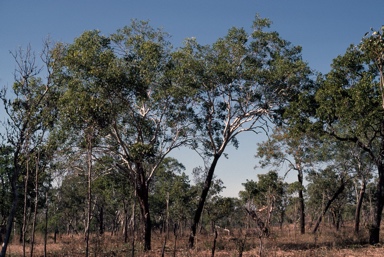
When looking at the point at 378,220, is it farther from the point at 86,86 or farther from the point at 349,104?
the point at 86,86

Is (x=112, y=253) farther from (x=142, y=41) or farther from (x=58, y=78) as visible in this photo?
(x=142, y=41)

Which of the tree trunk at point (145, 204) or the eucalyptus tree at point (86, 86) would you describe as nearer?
the eucalyptus tree at point (86, 86)

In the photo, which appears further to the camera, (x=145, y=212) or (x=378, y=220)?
(x=145, y=212)

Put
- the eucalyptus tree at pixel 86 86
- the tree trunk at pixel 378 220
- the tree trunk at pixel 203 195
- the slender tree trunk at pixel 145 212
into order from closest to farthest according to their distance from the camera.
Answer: the eucalyptus tree at pixel 86 86
the tree trunk at pixel 378 220
the tree trunk at pixel 203 195
the slender tree trunk at pixel 145 212

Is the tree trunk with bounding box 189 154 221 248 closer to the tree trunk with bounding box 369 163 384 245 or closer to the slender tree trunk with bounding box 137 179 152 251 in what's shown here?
the slender tree trunk with bounding box 137 179 152 251

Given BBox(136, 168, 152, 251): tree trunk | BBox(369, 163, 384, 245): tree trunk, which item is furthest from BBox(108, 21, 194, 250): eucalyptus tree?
BBox(369, 163, 384, 245): tree trunk

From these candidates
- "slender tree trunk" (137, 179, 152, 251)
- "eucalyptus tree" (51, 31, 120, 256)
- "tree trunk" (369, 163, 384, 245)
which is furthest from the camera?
"slender tree trunk" (137, 179, 152, 251)

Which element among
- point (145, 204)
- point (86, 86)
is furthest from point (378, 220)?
point (86, 86)

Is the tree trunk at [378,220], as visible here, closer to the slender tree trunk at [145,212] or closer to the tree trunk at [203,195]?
the tree trunk at [203,195]

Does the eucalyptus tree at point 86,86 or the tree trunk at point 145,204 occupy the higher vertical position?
the eucalyptus tree at point 86,86

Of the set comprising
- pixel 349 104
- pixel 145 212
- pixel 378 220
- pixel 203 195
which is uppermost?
pixel 349 104

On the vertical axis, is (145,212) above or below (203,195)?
below

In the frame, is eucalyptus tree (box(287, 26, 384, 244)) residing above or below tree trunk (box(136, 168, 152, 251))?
above

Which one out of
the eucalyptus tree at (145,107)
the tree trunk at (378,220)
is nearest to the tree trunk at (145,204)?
the eucalyptus tree at (145,107)
